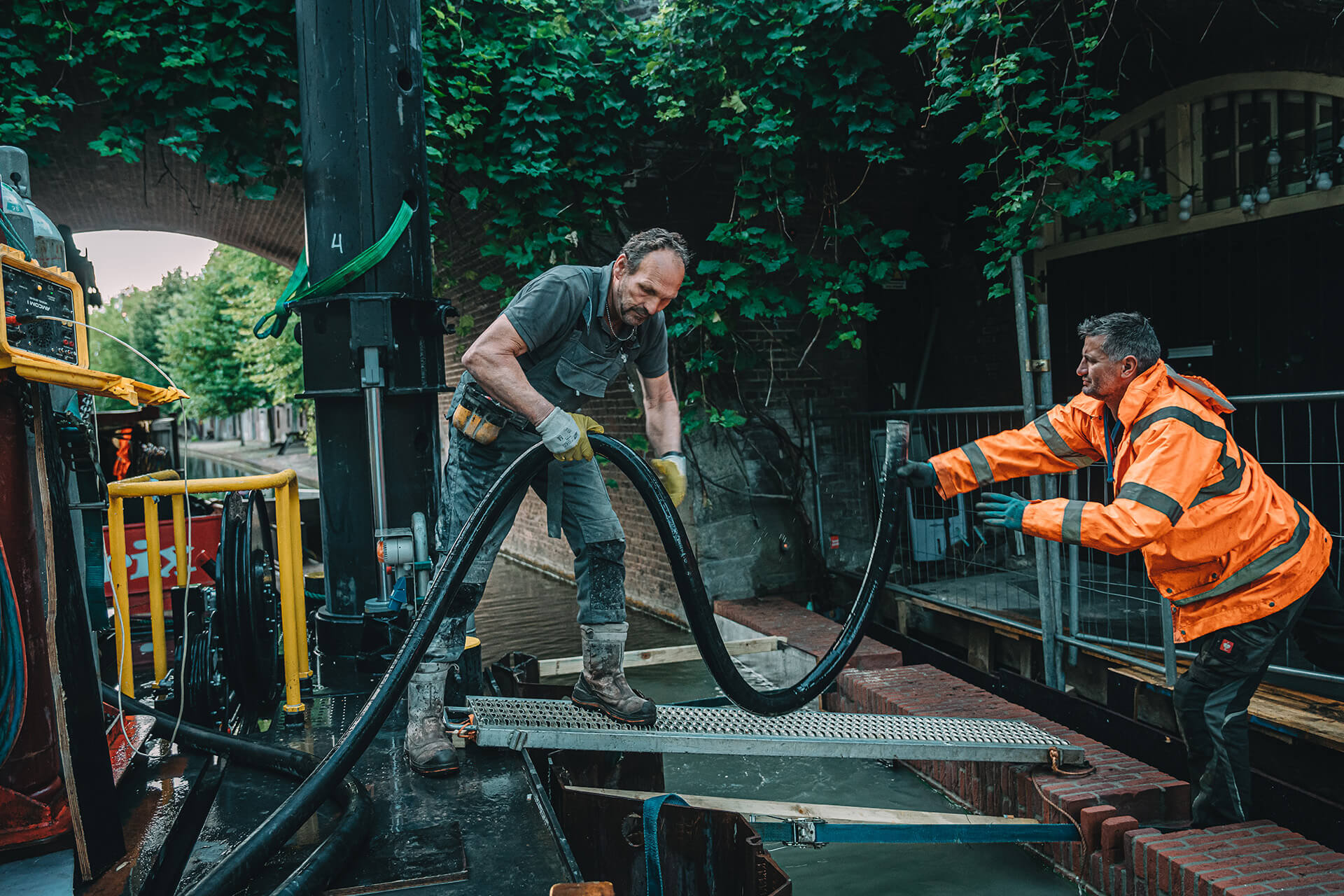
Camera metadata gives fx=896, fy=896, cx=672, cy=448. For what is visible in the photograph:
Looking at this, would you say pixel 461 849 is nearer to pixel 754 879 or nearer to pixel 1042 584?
pixel 754 879

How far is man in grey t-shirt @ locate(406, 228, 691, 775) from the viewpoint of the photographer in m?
3.03

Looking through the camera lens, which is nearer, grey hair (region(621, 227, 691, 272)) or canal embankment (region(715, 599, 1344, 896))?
canal embankment (region(715, 599, 1344, 896))

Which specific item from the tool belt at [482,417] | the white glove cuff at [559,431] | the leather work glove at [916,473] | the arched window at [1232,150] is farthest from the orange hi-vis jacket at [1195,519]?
the arched window at [1232,150]

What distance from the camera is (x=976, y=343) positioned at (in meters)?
8.13

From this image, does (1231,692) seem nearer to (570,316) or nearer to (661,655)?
(570,316)

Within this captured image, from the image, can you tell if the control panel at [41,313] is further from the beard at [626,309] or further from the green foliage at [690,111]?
the green foliage at [690,111]

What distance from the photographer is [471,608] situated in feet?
10.5

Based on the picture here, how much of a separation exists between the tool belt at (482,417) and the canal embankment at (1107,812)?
2.55 metres

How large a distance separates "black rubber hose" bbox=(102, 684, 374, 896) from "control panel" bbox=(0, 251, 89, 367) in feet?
4.67

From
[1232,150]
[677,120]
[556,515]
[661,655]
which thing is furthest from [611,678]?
[1232,150]

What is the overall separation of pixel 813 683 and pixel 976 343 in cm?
548

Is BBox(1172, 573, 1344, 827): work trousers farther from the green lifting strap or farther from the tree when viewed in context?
the tree

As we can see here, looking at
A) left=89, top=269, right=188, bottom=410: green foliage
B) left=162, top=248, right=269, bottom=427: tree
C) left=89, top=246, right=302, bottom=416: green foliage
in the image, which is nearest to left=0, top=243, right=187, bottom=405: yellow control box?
left=89, top=246, right=302, bottom=416: green foliage

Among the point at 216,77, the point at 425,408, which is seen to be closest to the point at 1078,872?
the point at 425,408
